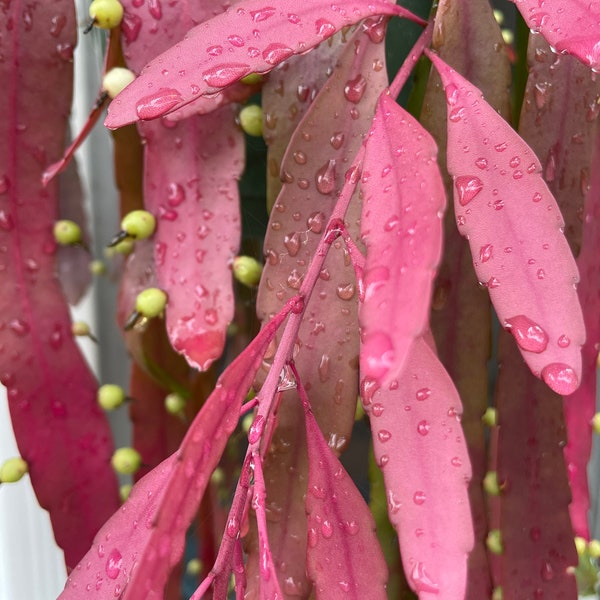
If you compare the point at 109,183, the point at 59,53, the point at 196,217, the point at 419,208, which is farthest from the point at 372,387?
the point at 109,183

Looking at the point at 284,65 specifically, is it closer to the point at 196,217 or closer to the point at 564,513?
the point at 196,217

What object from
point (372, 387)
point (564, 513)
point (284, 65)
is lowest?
point (564, 513)

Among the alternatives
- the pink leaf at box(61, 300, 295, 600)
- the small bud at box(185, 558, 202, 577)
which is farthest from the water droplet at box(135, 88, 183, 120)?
the small bud at box(185, 558, 202, 577)

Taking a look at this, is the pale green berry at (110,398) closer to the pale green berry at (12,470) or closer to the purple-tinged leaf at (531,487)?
the pale green berry at (12,470)

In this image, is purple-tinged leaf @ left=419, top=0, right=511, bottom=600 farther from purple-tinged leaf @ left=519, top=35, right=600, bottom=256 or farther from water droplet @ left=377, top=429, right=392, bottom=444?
water droplet @ left=377, top=429, right=392, bottom=444

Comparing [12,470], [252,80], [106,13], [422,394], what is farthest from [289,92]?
[12,470]
